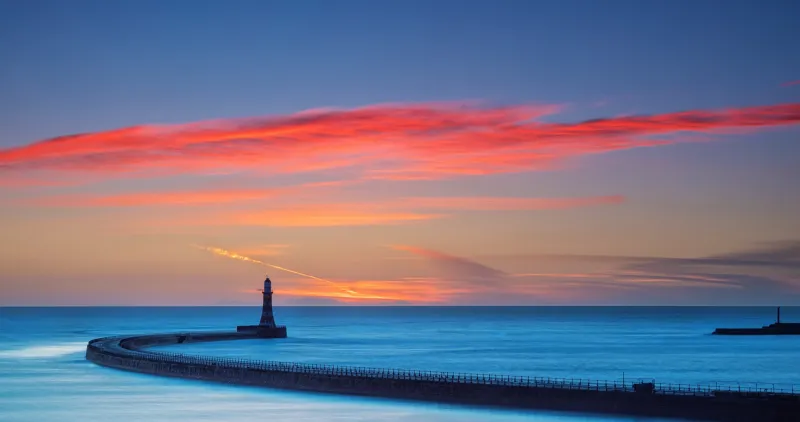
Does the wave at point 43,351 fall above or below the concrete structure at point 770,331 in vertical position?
below

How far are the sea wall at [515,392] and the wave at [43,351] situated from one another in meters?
32.0

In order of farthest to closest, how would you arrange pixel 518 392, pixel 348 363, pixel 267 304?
pixel 267 304, pixel 348 363, pixel 518 392

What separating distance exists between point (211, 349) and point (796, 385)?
66529 millimetres

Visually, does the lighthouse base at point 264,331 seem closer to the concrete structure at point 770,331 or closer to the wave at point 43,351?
the wave at point 43,351

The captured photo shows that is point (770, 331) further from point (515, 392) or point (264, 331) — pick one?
point (515, 392)

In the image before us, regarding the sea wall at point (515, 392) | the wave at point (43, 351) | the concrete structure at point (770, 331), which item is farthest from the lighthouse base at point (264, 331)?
the concrete structure at point (770, 331)

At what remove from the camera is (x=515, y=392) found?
5644 centimetres

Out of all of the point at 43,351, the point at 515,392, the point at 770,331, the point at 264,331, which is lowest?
the point at 515,392

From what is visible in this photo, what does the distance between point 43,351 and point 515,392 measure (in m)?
82.3

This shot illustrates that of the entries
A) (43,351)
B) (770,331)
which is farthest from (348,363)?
(770,331)

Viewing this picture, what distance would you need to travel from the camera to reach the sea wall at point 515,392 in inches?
1884

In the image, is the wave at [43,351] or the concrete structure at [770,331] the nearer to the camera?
the wave at [43,351]

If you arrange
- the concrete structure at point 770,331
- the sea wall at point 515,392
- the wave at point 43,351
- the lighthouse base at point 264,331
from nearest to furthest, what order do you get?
the sea wall at point 515,392, the wave at point 43,351, the lighthouse base at point 264,331, the concrete structure at point 770,331

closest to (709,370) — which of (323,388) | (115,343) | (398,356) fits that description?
(398,356)
